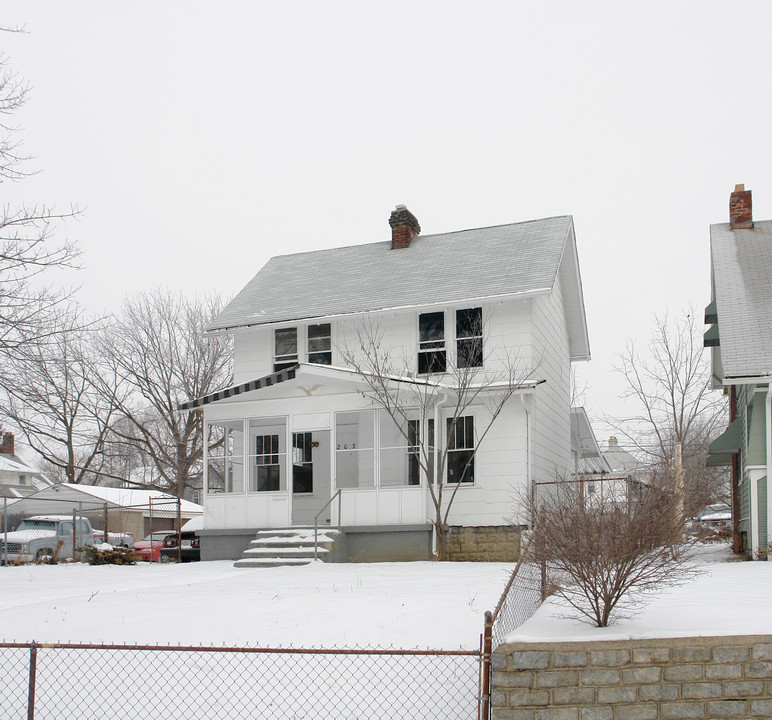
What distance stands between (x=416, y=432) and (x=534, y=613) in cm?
994

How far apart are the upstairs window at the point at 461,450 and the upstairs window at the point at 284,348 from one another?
4.75 meters

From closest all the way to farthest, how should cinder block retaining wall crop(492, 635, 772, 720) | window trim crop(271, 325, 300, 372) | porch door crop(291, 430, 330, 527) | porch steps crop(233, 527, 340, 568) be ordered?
1. cinder block retaining wall crop(492, 635, 772, 720)
2. porch steps crop(233, 527, 340, 568)
3. porch door crop(291, 430, 330, 527)
4. window trim crop(271, 325, 300, 372)

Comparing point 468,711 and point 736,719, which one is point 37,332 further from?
point 736,719

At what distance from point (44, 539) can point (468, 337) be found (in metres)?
13.8

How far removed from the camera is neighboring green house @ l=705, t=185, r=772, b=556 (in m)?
13.5

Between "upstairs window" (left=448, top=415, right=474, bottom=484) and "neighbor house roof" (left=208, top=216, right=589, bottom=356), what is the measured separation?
2.73 meters

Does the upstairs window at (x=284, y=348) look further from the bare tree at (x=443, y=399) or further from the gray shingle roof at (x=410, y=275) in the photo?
the bare tree at (x=443, y=399)

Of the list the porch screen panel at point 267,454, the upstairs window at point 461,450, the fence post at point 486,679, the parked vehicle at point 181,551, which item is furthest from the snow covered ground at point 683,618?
the parked vehicle at point 181,551

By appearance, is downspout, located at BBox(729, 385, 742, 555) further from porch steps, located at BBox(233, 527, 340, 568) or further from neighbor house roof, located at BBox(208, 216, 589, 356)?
porch steps, located at BBox(233, 527, 340, 568)

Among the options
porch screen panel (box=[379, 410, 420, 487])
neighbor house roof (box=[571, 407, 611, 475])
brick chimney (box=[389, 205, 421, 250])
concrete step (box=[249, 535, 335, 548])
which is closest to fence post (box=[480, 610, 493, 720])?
concrete step (box=[249, 535, 335, 548])

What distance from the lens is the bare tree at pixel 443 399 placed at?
17.2m

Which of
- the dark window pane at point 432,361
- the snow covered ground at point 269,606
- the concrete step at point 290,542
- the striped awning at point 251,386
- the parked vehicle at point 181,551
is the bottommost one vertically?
the parked vehicle at point 181,551

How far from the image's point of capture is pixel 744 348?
13758mm

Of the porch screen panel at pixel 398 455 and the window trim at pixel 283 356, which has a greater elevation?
the window trim at pixel 283 356
